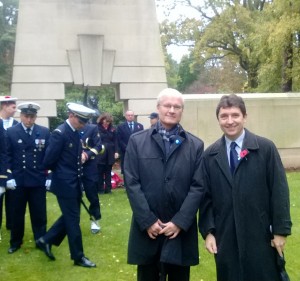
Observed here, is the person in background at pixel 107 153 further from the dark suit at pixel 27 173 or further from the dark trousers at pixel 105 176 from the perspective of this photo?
the dark suit at pixel 27 173

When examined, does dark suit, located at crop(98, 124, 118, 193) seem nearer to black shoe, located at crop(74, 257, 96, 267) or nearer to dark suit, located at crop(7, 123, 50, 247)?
dark suit, located at crop(7, 123, 50, 247)

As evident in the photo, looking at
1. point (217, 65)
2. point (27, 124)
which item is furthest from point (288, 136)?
point (217, 65)

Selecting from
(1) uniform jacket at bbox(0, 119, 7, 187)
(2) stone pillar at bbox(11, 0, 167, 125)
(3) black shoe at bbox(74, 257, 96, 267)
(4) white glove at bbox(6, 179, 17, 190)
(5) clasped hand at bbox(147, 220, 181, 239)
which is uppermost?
(2) stone pillar at bbox(11, 0, 167, 125)

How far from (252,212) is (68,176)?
9.74ft

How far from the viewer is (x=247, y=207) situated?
3520 millimetres

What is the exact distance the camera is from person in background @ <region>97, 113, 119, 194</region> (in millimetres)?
11266

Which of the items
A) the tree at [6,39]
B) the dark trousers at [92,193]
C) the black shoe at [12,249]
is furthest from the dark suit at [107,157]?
the tree at [6,39]

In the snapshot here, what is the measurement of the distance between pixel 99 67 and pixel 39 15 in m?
1.98

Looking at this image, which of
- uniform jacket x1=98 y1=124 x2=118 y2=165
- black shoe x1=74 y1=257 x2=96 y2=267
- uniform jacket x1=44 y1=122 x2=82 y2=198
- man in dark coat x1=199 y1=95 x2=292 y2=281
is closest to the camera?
man in dark coat x1=199 y1=95 x2=292 y2=281

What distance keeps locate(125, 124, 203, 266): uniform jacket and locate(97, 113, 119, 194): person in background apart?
287 inches

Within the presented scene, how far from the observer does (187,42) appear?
28203mm

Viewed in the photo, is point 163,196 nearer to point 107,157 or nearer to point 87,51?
point 107,157

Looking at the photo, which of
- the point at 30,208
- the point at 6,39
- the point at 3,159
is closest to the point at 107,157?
the point at 30,208

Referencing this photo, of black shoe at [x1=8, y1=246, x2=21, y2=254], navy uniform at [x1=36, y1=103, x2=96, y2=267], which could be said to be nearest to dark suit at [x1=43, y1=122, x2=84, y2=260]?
navy uniform at [x1=36, y1=103, x2=96, y2=267]
